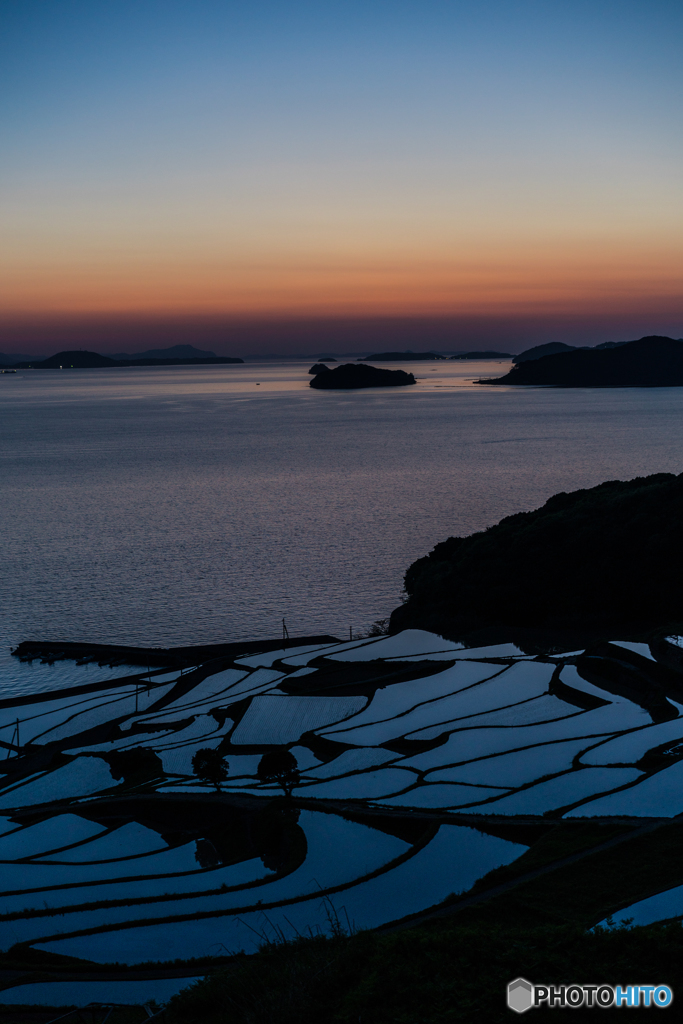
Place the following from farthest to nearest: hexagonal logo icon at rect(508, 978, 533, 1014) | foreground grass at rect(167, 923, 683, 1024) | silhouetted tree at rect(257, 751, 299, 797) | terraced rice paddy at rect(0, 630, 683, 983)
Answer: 1. silhouetted tree at rect(257, 751, 299, 797)
2. terraced rice paddy at rect(0, 630, 683, 983)
3. foreground grass at rect(167, 923, 683, 1024)
4. hexagonal logo icon at rect(508, 978, 533, 1014)

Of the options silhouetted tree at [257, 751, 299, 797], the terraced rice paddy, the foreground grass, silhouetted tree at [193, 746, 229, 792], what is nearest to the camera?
the foreground grass

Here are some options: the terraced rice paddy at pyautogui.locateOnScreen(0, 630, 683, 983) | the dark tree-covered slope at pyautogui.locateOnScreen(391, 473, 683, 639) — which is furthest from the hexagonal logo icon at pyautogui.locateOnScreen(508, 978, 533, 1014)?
the dark tree-covered slope at pyautogui.locateOnScreen(391, 473, 683, 639)

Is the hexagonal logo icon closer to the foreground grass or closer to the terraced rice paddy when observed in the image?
the foreground grass

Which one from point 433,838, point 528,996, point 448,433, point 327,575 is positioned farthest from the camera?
point 448,433

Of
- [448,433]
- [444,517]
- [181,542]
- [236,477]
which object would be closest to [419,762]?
[181,542]

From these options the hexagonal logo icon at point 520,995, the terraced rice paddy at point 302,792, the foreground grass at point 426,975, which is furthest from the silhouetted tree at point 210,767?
the hexagonal logo icon at point 520,995

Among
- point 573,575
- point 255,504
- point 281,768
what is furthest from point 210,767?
point 255,504

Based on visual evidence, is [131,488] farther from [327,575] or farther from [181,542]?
[327,575]
